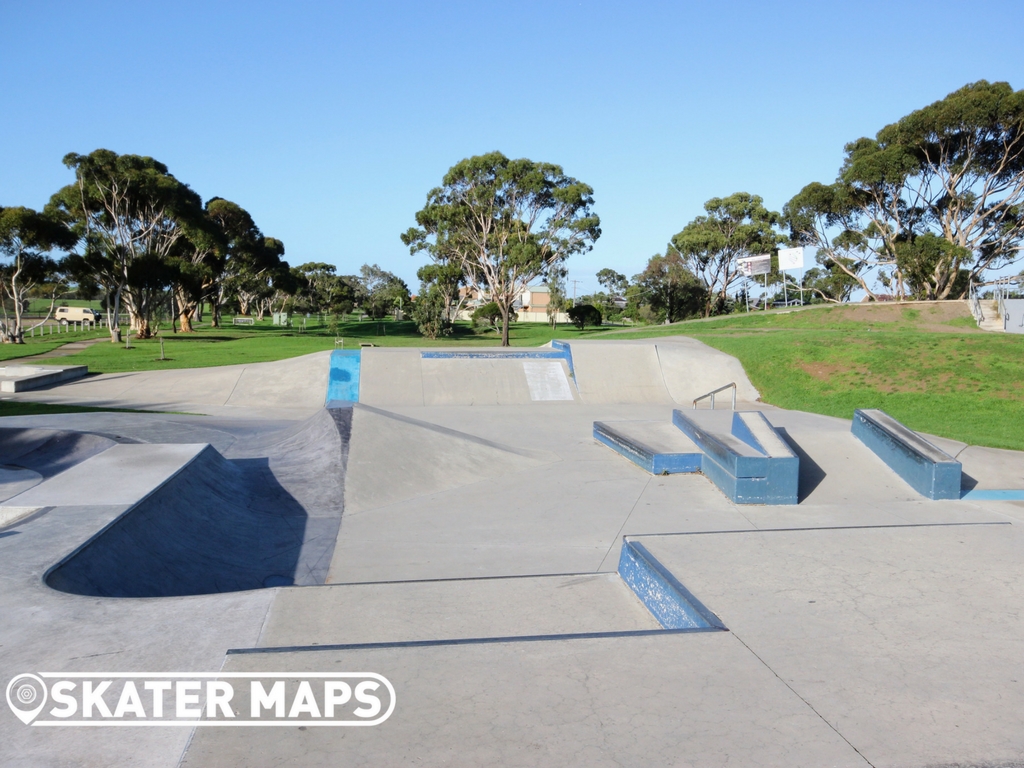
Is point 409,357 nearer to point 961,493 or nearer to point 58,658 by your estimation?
point 961,493

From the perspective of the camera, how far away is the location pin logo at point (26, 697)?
10.3ft

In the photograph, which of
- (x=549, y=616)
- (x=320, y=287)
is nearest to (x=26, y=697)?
(x=549, y=616)

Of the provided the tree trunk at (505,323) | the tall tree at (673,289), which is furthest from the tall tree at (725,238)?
the tree trunk at (505,323)

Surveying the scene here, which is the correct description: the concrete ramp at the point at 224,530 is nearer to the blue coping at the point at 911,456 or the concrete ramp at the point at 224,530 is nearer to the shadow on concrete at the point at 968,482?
the blue coping at the point at 911,456

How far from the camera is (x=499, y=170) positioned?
35219 millimetres

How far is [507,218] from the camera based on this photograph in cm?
3638

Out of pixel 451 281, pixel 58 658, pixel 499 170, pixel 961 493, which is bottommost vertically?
pixel 961 493

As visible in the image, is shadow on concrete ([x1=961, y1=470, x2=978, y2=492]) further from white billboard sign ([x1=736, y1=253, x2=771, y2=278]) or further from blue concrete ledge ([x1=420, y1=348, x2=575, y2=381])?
white billboard sign ([x1=736, y1=253, x2=771, y2=278])

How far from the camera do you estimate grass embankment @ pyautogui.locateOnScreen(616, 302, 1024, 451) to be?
1432cm

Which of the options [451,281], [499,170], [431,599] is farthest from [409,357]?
[451,281]

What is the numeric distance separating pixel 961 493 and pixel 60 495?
10621mm

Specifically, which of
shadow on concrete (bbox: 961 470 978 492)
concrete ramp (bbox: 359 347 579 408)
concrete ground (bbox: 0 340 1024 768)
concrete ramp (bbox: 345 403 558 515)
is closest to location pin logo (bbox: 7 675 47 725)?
concrete ground (bbox: 0 340 1024 768)

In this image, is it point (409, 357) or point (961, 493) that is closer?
point (961, 493)

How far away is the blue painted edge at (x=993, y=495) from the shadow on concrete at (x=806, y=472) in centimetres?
178
